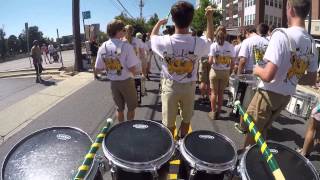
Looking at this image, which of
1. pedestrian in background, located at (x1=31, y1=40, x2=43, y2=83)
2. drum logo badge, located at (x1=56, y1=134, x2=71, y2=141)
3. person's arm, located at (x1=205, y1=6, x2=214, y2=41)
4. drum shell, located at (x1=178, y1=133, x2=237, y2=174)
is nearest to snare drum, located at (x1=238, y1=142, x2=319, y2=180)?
drum shell, located at (x1=178, y1=133, x2=237, y2=174)

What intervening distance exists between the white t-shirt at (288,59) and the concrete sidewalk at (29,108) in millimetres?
5171

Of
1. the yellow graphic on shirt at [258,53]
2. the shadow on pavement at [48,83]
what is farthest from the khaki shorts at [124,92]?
the shadow on pavement at [48,83]

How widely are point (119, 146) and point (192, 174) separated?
587 mm

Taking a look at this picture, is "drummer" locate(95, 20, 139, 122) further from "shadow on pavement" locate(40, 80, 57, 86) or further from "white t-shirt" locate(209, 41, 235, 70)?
"shadow on pavement" locate(40, 80, 57, 86)

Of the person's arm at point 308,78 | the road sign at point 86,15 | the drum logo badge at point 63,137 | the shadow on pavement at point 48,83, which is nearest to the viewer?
the drum logo badge at point 63,137

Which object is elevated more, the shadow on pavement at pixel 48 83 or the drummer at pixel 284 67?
the drummer at pixel 284 67

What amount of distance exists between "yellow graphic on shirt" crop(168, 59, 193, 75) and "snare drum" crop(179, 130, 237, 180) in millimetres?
1382

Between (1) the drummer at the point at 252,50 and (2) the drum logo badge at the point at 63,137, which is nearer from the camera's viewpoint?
(2) the drum logo badge at the point at 63,137

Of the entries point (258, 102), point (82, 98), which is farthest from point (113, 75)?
point (82, 98)

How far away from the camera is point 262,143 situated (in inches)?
95.3

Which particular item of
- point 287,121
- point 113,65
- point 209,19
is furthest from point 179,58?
point 287,121

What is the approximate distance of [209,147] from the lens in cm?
279

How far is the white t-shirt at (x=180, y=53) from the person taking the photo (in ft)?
13.4

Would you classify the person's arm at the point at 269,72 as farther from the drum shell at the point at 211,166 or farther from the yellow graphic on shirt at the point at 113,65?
the yellow graphic on shirt at the point at 113,65
